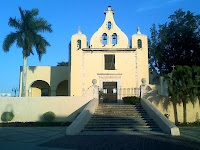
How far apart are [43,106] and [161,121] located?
9262 millimetres

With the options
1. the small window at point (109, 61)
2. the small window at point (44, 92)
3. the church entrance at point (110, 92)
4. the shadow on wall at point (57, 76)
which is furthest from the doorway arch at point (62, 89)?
the small window at point (109, 61)

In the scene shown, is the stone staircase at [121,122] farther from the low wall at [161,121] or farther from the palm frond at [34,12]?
the palm frond at [34,12]

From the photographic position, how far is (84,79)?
65.7 ft

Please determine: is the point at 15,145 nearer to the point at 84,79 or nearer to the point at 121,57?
the point at 84,79

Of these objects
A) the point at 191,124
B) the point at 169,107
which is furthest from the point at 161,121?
the point at 169,107

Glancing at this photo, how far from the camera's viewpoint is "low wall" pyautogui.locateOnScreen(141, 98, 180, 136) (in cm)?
1051

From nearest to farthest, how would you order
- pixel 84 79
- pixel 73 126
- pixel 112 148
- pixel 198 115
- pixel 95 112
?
pixel 112 148 → pixel 73 126 → pixel 95 112 → pixel 198 115 → pixel 84 79

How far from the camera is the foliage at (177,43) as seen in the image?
23.4 meters

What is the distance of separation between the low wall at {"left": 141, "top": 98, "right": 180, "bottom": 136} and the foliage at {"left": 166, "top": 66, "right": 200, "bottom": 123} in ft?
6.53

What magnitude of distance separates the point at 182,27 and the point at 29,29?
15859 mm

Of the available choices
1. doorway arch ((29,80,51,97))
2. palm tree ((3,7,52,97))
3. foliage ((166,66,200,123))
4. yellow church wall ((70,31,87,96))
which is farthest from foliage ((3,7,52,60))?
foliage ((166,66,200,123))

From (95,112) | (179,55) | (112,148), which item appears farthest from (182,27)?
(112,148)

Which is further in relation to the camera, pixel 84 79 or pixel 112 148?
pixel 84 79

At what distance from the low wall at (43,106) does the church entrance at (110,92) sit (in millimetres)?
3298
